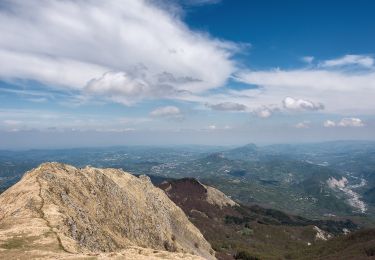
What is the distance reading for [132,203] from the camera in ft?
475

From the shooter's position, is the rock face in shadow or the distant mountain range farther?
the rock face in shadow

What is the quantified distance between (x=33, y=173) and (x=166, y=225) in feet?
A: 255

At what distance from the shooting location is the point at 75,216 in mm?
91688

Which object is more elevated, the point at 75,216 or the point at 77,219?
the point at 75,216

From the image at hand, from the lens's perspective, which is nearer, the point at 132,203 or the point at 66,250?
the point at 66,250

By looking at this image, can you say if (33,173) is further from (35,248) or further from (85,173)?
(35,248)

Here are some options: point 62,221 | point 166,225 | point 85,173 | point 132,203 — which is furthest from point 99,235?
point 166,225

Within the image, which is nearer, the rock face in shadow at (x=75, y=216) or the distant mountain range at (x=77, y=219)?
the distant mountain range at (x=77, y=219)

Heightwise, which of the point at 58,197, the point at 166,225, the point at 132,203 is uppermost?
the point at 58,197

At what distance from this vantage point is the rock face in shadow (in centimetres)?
6905

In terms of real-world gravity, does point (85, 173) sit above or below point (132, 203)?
above

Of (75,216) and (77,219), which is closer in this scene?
(77,219)

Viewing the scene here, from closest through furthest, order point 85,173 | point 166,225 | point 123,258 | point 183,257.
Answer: point 123,258 < point 183,257 < point 85,173 < point 166,225

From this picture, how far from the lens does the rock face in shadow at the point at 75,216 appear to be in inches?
2719
